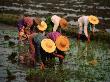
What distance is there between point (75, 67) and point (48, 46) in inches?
55.9

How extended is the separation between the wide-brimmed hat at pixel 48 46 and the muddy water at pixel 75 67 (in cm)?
61

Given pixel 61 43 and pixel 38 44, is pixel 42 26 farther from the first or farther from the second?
pixel 38 44

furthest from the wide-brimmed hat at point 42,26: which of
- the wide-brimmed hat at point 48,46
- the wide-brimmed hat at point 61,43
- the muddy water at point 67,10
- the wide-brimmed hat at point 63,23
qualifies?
the muddy water at point 67,10

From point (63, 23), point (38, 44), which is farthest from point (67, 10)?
point (38, 44)

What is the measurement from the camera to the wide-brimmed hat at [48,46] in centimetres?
1059

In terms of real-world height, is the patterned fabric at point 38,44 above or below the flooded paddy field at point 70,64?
above

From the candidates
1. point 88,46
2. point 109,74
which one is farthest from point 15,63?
point 88,46

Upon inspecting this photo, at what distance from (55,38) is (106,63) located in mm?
2087

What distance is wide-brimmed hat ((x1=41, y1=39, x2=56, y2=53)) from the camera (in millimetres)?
10594

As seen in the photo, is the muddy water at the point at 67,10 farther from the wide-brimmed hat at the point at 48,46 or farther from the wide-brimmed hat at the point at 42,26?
the wide-brimmed hat at the point at 48,46

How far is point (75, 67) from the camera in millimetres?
11586

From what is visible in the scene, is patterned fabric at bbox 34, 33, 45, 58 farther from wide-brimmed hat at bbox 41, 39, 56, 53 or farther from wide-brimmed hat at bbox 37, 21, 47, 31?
wide-brimmed hat at bbox 37, 21, 47, 31

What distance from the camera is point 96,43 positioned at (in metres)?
15.7

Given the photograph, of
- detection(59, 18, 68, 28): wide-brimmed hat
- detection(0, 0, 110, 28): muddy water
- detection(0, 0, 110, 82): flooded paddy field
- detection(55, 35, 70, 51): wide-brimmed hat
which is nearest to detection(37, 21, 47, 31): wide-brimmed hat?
detection(59, 18, 68, 28): wide-brimmed hat
